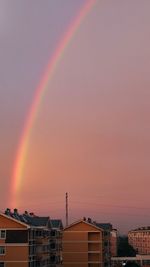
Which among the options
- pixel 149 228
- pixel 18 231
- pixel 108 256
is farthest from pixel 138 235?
pixel 18 231

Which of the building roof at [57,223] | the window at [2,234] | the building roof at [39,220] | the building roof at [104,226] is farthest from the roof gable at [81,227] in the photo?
the window at [2,234]

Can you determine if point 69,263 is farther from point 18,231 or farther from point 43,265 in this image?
point 18,231

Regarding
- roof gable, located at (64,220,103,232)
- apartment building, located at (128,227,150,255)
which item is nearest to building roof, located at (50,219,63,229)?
roof gable, located at (64,220,103,232)

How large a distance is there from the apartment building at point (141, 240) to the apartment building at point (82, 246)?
101 m

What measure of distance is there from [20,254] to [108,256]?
25743 mm

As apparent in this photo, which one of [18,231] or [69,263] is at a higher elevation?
[18,231]

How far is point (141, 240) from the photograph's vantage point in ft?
517

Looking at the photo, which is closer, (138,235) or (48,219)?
(48,219)

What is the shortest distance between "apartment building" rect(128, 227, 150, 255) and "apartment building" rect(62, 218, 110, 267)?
10064 cm

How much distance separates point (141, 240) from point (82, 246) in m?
107

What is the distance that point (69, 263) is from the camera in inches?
2219

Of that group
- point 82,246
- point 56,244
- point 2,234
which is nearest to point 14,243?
point 2,234

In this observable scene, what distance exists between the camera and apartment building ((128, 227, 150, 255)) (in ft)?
508

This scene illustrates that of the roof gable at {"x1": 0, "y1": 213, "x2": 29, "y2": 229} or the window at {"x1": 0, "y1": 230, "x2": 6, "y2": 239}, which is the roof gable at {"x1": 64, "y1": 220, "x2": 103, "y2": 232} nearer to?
the roof gable at {"x1": 0, "y1": 213, "x2": 29, "y2": 229}
